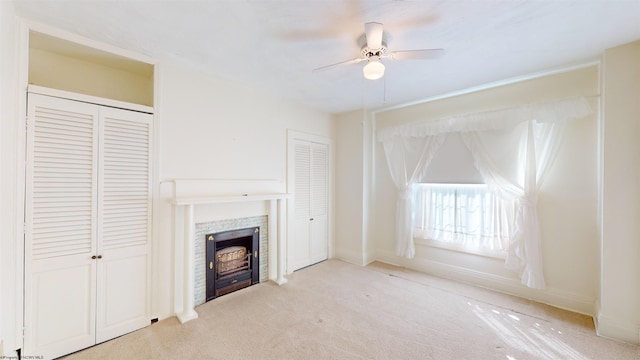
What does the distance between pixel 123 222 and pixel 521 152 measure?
14.5ft

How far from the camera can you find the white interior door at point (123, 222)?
2197 millimetres

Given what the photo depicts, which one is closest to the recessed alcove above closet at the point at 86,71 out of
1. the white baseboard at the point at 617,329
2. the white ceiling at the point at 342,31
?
the white ceiling at the point at 342,31

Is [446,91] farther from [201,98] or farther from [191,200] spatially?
[191,200]

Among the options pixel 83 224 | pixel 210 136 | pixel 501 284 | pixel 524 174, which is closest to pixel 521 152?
pixel 524 174

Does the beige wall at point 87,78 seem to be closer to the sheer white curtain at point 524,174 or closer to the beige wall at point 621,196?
the sheer white curtain at point 524,174

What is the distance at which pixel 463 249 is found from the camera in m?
3.46

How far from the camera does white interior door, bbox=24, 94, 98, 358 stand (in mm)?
1901

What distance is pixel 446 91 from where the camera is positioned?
336 cm

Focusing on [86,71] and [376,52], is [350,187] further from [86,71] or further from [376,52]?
[86,71]

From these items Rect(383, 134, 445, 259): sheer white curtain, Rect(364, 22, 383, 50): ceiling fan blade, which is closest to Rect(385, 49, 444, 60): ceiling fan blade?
Rect(364, 22, 383, 50): ceiling fan blade

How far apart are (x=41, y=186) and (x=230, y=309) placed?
2.00 meters

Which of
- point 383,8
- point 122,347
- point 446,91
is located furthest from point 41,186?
point 446,91

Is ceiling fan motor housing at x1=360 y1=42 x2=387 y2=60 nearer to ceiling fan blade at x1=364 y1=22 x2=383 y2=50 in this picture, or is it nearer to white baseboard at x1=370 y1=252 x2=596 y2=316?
ceiling fan blade at x1=364 y1=22 x2=383 y2=50

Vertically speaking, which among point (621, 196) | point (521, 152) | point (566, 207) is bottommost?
point (566, 207)
